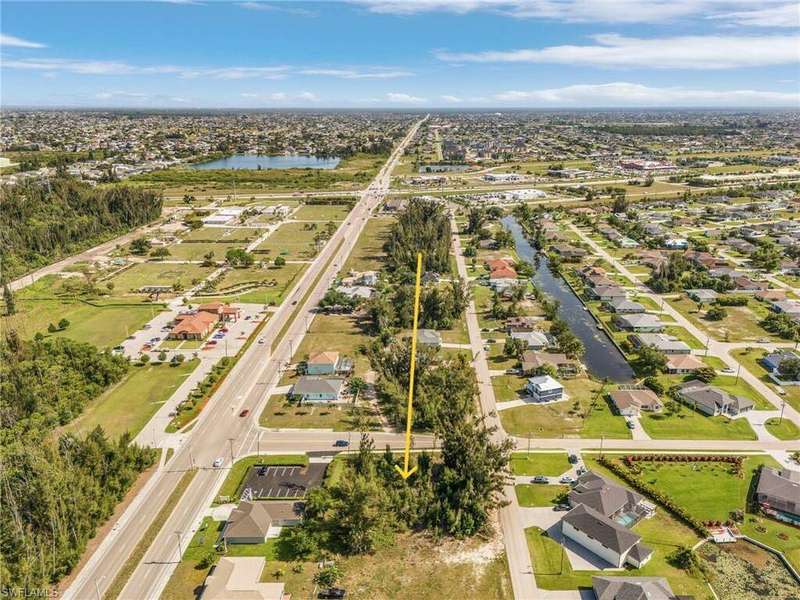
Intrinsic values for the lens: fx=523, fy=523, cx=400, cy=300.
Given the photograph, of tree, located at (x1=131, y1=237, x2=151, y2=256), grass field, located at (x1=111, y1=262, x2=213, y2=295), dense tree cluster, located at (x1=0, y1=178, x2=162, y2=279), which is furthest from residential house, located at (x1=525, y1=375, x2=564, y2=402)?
dense tree cluster, located at (x1=0, y1=178, x2=162, y2=279)

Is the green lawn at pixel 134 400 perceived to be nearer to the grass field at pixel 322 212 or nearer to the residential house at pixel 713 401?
the residential house at pixel 713 401

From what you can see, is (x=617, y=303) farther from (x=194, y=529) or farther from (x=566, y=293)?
(x=194, y=529)

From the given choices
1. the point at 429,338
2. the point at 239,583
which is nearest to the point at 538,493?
the point at 239,583

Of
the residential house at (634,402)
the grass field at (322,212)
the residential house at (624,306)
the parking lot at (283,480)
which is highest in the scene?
the grass field at (322,212)

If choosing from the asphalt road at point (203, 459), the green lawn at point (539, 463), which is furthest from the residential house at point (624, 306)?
the asphalt road at point (203, 459)

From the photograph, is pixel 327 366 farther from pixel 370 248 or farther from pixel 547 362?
pixel 370 248

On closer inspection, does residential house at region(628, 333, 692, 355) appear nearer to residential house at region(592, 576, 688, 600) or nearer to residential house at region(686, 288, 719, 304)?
residential house at region(686, 288, 719, 304)

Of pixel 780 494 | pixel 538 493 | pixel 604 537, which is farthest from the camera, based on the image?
pixel 538 493
